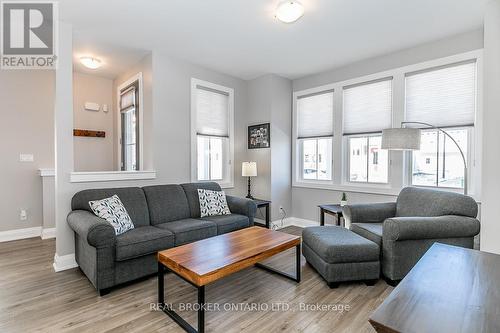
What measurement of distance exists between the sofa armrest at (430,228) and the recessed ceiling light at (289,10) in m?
2.20

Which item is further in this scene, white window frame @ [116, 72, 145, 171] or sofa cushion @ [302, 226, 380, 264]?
white window frame @ [116, 72, 145, 171]

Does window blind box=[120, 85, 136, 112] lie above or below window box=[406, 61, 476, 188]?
above

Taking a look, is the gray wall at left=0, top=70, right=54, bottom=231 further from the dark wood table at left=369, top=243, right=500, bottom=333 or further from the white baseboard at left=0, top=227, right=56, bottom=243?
the dark wood table at left=369, top=243, right=500, bottom=333

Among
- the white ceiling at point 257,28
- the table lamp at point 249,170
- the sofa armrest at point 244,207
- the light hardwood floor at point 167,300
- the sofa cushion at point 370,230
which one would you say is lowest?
the light hardwood floor at point 167,300

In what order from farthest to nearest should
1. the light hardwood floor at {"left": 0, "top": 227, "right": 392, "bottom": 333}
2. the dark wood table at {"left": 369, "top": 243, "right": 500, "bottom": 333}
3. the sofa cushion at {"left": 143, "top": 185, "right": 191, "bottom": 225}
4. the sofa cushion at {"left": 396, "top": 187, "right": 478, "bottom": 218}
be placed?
1. the sofa cushion at {"left": 143, "top": 185, "right": 191, "bottom": 225}
2. the sofa cushion at {"left": 396, "top": 187, "right": 478, "bottom": 218}
3. the light hardwood floor at {"left": 0, "top": 227, "right": 392, "bottom": 333}
4. the dark wood table at {"left": 369, "top": 243, "right": 500, "bottom": 333}

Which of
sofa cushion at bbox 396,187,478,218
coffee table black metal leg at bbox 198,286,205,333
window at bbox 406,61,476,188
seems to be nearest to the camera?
coffee table black metal leg at bbox 198,286,205,333

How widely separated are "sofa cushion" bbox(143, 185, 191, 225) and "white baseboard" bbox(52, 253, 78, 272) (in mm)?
949

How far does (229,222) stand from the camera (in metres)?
3.34

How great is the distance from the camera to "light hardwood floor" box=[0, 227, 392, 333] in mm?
1906

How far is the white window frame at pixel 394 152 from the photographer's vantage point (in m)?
2.98

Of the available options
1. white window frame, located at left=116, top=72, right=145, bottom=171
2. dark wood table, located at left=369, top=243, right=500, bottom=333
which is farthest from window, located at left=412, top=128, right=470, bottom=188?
white window frame, located at left=116, top=72, right=145, bottom=171

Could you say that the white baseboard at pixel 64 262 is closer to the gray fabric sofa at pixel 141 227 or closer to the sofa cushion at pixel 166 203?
the gray fabric sofa at pixel 141 227

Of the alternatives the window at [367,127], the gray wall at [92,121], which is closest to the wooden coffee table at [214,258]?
the window at [367,127]

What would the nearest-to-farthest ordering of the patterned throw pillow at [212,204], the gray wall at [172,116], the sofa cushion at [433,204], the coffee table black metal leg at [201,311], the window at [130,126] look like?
1. the coffee table black metal leg at [201,311]
2. the sofa cushion at [433,204]
3. the patterned throw pillow at [212,204]
4. the gray wall at [172,116]
5. the window at [130,126]
